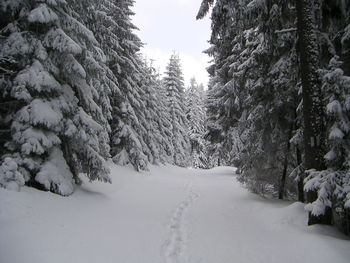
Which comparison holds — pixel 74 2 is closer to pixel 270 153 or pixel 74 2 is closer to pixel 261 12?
pixel 261 12

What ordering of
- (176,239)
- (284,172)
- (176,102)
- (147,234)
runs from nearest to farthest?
(176,239)
(147,234)
(284,172)
(176,102)

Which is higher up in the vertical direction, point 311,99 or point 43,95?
point 311,99

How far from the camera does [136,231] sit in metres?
7.05

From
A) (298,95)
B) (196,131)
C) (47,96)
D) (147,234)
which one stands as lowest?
(147,234)

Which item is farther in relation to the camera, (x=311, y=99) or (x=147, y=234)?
(x=311, y=99)

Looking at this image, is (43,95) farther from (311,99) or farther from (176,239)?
(311,99)

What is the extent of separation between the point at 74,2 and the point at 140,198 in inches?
324

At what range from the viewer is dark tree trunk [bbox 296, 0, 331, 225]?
7.03m

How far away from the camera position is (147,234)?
6.85m

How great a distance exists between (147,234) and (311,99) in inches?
219

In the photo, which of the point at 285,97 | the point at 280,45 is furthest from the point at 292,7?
the point at 285,97

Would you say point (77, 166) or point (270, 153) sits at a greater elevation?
point (270, 153)

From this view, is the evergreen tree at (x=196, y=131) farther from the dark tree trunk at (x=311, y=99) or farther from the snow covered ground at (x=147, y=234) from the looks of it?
the dark tree trunk at (x=311, y=99)

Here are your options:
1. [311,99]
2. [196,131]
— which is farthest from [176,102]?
[311,99]
